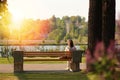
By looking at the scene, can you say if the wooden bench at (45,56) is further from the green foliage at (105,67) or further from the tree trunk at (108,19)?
the green foliage at (105,67)

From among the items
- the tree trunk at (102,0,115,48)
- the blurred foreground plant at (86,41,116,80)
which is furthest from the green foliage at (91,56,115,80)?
the tree trunk at (102,0,115,48)

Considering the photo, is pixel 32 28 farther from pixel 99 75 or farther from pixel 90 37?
pixel 99 75

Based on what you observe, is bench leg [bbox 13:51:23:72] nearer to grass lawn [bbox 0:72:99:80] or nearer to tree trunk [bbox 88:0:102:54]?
grass lawn [bbox 0:72:99:80]

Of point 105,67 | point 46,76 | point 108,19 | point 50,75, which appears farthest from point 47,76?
point 105,67

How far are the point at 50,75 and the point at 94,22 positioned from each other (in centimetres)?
239

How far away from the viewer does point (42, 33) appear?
11938 centimetres

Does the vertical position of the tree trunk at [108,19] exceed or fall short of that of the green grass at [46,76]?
it exceeds it

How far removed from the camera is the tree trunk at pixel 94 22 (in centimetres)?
1584

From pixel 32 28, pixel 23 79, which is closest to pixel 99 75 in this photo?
pixel 23 79

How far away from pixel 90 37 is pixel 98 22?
0.65 m

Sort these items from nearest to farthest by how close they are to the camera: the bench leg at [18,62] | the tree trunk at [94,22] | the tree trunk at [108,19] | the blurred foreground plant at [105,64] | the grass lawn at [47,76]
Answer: the blurred foreground plant at [105,64]
the grass lawn at [47,76]
the tree trunk at [108,19]
the tree trunk at [94,22]
the bench leg at [18,62]

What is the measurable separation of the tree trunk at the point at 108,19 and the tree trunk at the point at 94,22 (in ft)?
1.85

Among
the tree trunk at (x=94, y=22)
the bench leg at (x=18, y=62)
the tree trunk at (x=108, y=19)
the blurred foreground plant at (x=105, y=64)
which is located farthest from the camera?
the bench leg at (x=18, y=62)

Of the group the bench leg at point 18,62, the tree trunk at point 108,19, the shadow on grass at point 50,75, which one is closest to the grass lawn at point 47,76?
the shadow on grass at point 50,75
